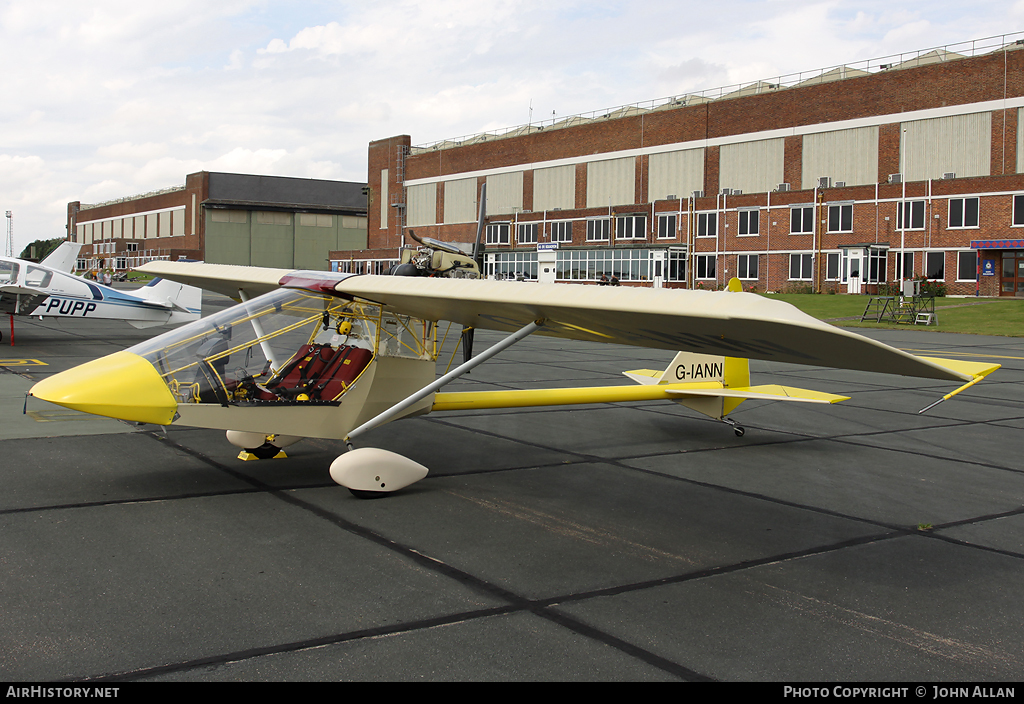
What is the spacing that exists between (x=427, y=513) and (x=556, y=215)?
67.9 meters

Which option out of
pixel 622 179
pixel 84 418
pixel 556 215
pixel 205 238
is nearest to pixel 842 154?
pixel 622 179

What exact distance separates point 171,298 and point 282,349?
1836 cm

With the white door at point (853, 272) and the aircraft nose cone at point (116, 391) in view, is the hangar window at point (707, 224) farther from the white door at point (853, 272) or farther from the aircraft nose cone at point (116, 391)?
the aircraft nose cone at point (116, 391)

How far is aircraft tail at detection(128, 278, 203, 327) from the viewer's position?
23062 millimetres

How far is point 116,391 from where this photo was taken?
235 inches

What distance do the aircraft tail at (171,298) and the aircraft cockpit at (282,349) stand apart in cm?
1728

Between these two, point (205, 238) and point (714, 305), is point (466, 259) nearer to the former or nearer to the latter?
point (714, 305)

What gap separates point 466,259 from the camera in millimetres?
23469

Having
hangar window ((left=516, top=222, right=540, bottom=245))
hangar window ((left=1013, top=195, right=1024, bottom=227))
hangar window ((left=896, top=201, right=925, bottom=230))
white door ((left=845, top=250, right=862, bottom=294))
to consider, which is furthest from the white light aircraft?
hangar window ((left=516, top=222, right=540, bottom=245))

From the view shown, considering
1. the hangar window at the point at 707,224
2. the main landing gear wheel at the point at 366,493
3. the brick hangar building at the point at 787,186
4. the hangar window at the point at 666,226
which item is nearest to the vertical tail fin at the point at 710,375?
the main landing gear wheel at the point at 366,493

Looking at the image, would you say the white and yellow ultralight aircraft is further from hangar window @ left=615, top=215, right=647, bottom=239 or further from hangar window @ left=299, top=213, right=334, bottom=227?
hangar window @ left=299, top=213, right=334, bottom=227

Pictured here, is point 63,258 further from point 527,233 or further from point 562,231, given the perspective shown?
point 527,233

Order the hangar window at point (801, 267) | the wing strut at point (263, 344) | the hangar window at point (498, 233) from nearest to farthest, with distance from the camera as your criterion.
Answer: the wing strut at point (263, 344)
the hangar window at point (801, 267)
the hangar window at point (498, 233)

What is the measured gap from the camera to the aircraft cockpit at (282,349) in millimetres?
6520
